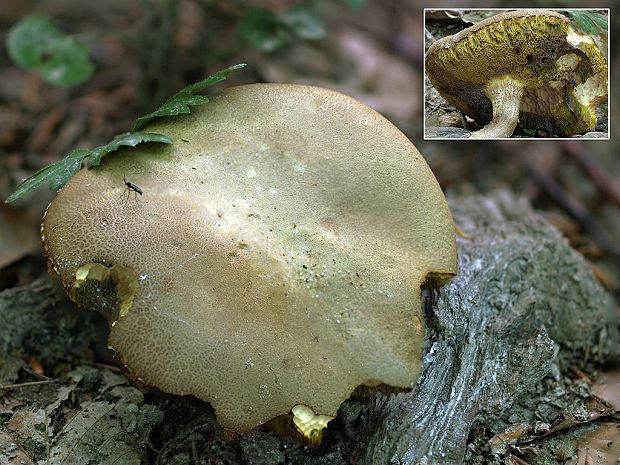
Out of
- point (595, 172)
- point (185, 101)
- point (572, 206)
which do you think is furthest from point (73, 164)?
point (595, 172)

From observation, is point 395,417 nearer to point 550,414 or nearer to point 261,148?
point 550,414

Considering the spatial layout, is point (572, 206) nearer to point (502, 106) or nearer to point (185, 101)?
point (502, 106)

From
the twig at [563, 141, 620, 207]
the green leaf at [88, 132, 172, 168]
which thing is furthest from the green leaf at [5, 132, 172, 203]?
the twig at [563, 141, 620, 207]

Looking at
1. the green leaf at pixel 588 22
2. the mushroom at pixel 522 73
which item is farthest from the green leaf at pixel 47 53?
the green leaf at pixel 588 22

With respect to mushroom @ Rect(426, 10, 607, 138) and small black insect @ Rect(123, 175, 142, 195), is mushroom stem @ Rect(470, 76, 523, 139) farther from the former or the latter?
small black insect @ Rect(123, 175, 142, 195)

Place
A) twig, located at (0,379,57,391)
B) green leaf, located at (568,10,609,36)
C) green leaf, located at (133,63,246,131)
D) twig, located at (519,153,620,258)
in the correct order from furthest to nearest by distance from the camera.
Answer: twig, located at (519,153,620,258), green leaf, located at (568,10,609,36), twig, located at (0,379,57,391), green leaf, located at (133,63,246,131)

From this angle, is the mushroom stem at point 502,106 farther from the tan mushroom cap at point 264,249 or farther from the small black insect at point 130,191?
the small black insect at point 130,191
